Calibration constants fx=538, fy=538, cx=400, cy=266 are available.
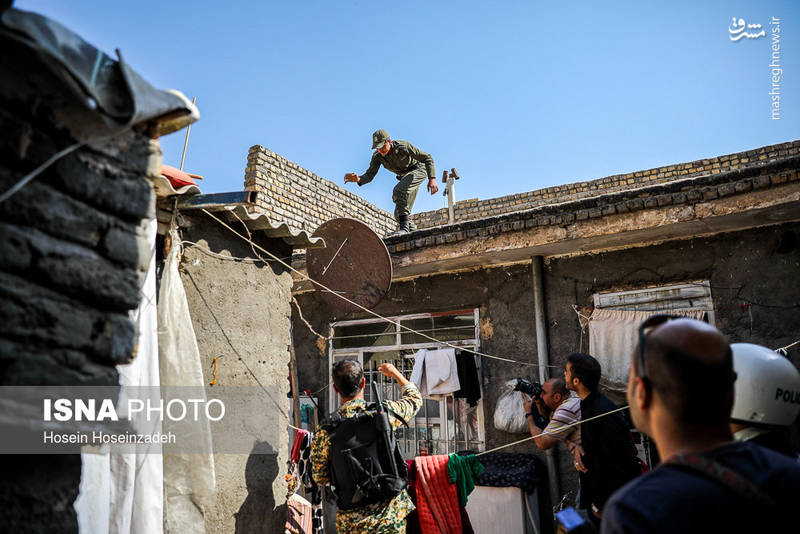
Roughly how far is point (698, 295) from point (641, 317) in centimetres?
63

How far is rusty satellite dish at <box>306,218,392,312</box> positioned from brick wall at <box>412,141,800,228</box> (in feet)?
23.7

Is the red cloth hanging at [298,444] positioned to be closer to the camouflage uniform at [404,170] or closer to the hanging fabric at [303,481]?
the hanging fabric at [303,481]

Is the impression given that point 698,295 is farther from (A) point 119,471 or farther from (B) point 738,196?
(A) point 119,471

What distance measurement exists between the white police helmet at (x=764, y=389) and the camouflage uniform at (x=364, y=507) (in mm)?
1999

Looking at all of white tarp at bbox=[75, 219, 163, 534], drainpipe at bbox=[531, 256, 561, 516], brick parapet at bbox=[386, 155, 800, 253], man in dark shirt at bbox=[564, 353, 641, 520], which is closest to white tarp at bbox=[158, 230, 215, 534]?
white tarp at bbox=[75, 219, 163, 534]

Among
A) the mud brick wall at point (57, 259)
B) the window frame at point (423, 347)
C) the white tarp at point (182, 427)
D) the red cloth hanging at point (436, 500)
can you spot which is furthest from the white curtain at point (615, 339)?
the mud brick wall at point (57, 259)

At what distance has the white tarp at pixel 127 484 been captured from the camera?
2.38 m

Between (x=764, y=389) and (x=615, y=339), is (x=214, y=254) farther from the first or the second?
(x=615, y=339)

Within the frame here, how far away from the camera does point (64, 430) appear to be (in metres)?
1.47

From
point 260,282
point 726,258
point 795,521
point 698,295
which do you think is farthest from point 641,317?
point 795,521

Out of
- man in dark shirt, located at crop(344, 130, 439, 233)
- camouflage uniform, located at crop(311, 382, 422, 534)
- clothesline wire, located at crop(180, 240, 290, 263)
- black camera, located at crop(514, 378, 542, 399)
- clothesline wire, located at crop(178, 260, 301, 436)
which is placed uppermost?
man in dark shirt, located at crop(344, 130, 439, 233)

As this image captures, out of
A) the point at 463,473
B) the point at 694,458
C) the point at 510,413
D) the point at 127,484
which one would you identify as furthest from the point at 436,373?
the point at 694,458

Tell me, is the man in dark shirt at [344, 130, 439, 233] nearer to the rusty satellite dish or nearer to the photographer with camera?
the rusty satellite dish

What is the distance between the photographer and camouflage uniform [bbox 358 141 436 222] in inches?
315
